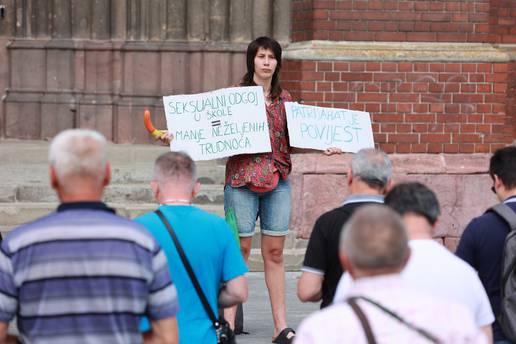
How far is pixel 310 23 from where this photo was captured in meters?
10.7

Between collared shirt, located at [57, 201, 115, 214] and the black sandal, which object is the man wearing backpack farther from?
the black sandal

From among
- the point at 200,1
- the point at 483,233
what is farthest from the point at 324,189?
the point at 483,233

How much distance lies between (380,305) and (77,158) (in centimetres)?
110

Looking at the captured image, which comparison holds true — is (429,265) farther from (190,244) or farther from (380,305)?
(190,244)

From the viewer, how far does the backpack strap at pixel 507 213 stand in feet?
17.6

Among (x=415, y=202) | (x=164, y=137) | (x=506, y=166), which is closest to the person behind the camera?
(x=415, y=202)

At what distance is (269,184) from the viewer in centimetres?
759

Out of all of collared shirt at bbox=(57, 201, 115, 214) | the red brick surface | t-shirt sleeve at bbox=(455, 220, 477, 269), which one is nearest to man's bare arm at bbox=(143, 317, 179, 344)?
collared shirt at bbox=(57, 201, 115, 214)

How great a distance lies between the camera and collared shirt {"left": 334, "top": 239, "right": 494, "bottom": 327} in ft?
13.3

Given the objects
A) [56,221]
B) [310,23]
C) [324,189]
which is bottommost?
[324,189]

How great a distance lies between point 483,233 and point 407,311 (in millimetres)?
2060

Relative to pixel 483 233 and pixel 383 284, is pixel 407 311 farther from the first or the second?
pixel 483 233

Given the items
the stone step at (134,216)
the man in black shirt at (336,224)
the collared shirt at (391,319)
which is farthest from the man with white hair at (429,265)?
the stone step at (134,216)

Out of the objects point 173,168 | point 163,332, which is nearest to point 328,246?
point 173,168
